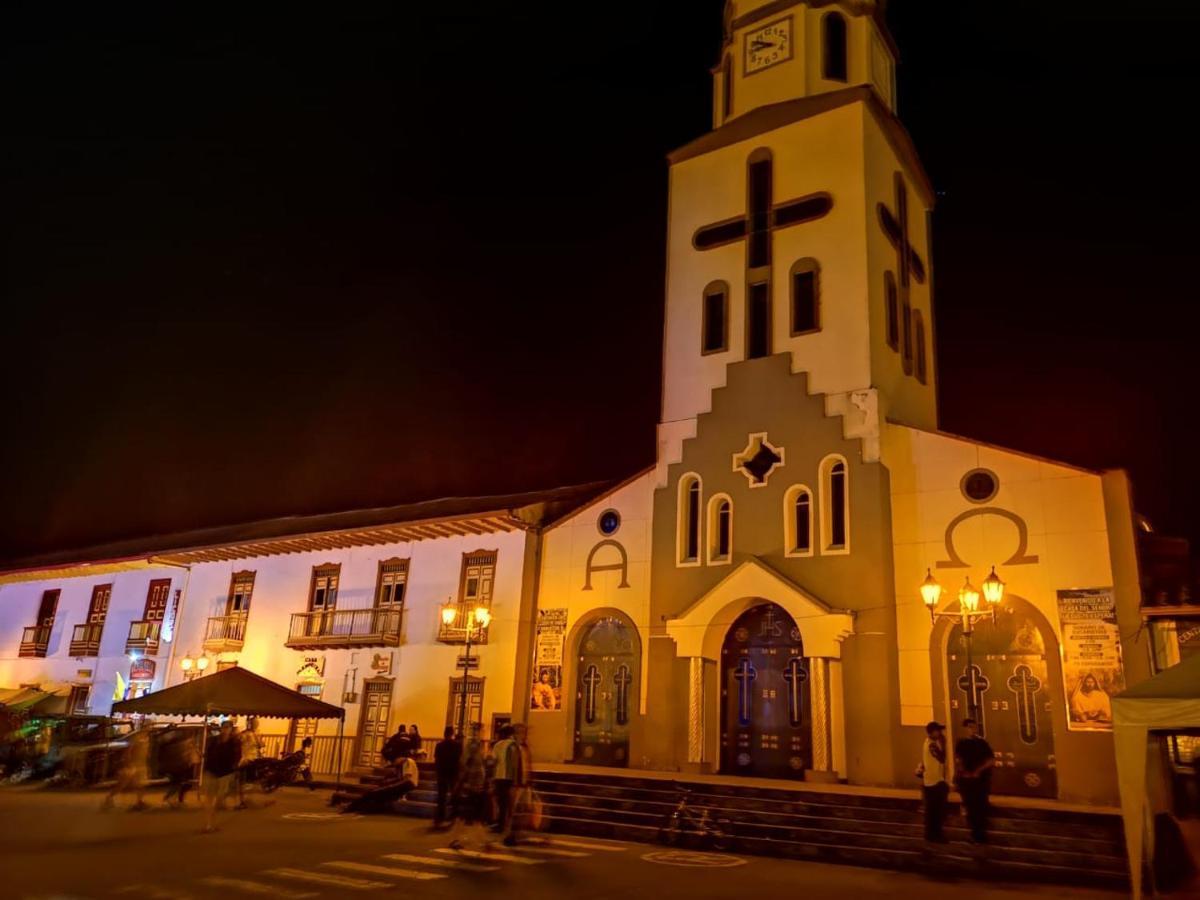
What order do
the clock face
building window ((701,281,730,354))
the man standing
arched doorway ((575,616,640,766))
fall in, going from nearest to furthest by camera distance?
the man standing → arched doorway ((575,616,640,766)) → building window ((701,281,730,354)) → the clock face

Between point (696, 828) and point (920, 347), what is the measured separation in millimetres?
12393

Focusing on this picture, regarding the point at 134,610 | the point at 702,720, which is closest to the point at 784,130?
the point at 702,720

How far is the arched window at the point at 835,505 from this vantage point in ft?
58.7

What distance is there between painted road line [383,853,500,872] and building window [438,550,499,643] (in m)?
9.83

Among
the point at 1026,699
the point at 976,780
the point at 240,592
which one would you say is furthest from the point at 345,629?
the point at 976,780

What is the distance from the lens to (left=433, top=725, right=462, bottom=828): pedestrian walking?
50.1 feet

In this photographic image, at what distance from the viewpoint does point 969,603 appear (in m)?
14.4

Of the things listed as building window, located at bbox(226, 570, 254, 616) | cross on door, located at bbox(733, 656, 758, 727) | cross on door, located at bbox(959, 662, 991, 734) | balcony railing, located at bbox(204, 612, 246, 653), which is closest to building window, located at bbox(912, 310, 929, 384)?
cross on door, located at bbox(959, 662, 991, 734)

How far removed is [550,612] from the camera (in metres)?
21.1

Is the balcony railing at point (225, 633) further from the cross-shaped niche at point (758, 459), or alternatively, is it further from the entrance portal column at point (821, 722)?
the entrance portal column at point (821, 722)

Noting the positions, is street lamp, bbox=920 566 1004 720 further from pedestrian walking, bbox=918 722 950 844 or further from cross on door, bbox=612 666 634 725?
cross on door, bbox=612 666 634 725

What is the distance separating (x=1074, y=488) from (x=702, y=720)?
7919mm

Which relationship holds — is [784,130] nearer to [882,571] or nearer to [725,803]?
[882,571]

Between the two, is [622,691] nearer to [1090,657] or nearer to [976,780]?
[976,780]
